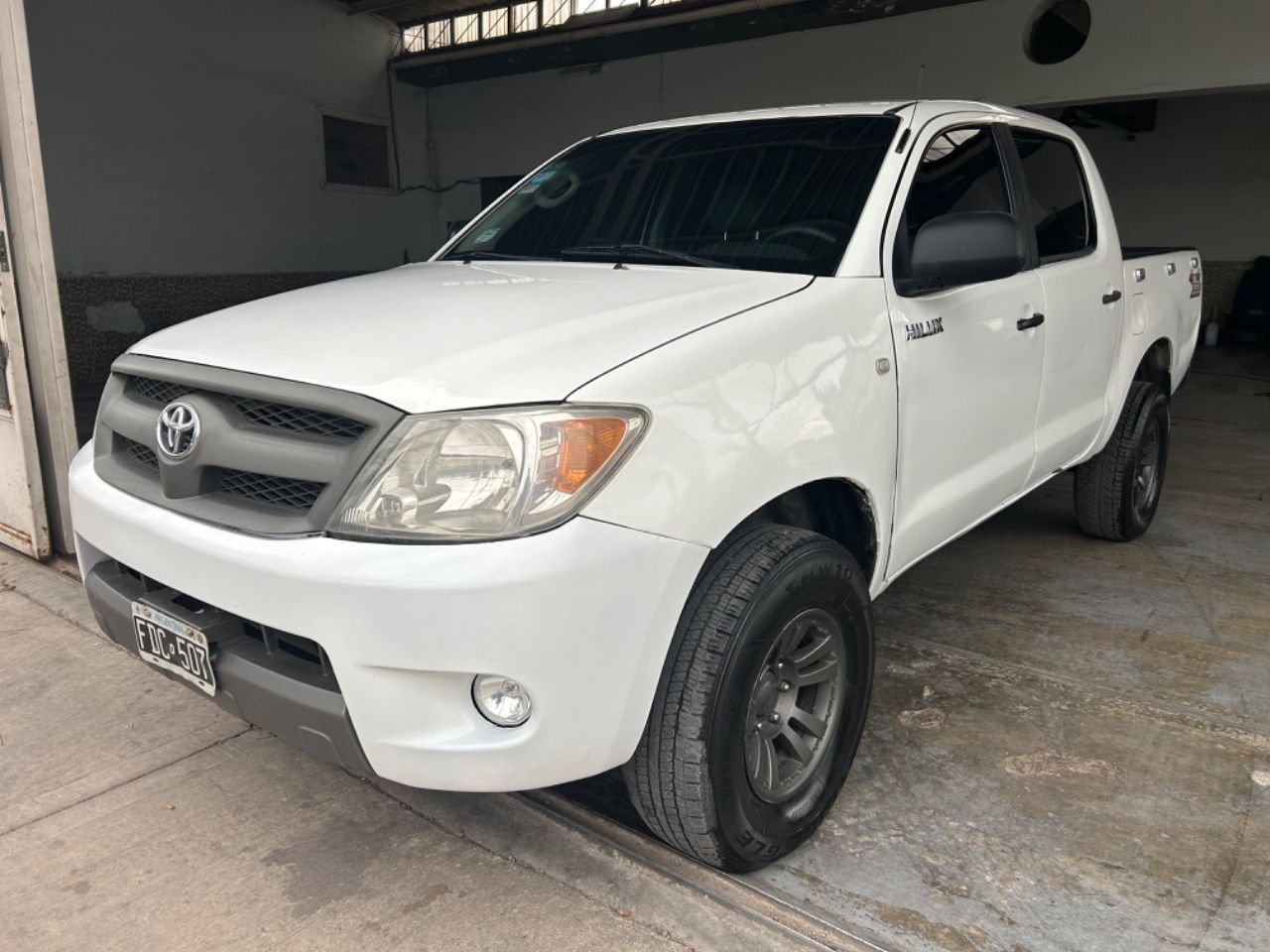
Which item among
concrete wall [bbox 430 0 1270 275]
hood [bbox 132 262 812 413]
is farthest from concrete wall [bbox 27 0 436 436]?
hood [bbox 132 262 812 413]

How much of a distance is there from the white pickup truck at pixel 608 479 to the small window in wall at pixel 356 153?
35.0 ft

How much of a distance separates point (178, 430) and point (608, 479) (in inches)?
38.0

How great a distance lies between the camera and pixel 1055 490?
5.69m

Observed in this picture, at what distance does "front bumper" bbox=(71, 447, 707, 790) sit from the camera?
1677 millimetres

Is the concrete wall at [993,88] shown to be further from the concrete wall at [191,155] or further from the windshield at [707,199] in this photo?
the windshield at [707,199]

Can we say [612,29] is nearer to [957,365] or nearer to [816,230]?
[816,230]

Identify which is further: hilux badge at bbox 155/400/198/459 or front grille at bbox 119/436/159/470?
front grille at bbox 119/436/159/470

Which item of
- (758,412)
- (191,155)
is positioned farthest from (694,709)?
(191,155)

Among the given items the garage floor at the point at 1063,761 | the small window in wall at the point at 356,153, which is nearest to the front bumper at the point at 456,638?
the garage floor at the point at 1063,761

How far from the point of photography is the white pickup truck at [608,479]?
1732 mm

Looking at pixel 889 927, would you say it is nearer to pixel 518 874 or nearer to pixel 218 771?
pixel 518 874

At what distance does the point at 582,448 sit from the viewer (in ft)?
5.72

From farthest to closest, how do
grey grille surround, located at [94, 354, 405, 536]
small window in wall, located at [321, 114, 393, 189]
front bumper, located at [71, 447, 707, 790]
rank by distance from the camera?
1. small window in wall, located at [321, 114, 393, 189]
2. grey grille surround, located at [94, 354, 405, 536]
3. front bumper, located at [71, 447, 707, 790]

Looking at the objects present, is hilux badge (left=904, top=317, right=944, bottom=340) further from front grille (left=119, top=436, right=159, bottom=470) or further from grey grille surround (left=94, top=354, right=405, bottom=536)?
front grille (left=119, top=436, right=159, bottom=470)
